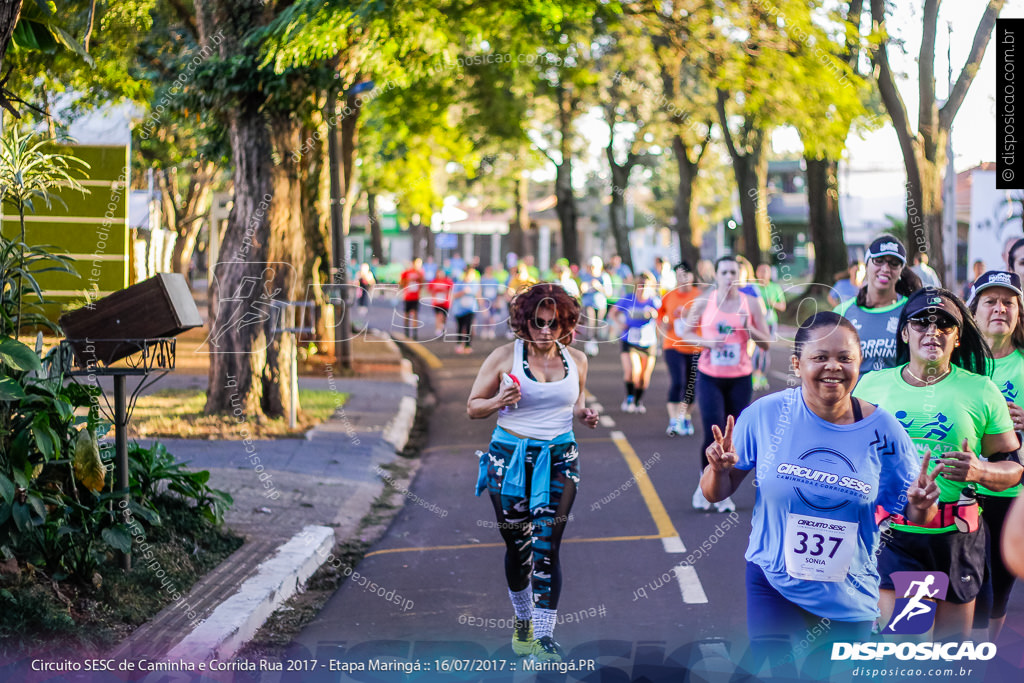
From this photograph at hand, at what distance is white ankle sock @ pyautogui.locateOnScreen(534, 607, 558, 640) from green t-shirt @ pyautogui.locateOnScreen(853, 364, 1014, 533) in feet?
5.43

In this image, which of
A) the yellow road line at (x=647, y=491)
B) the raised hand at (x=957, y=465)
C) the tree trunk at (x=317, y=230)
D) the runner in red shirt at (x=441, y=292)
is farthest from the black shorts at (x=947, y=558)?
the runner in red shirt at (x=441, y=292)

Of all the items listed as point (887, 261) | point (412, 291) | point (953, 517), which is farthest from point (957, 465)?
point (412, 291)

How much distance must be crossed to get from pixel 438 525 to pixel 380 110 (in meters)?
18.1

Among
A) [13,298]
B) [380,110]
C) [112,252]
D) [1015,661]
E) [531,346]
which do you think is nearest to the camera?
[1015,661]

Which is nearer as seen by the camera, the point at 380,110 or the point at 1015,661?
the point at 1015,661

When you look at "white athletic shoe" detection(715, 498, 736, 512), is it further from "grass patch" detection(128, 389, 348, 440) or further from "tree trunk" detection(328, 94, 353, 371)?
"tree trunk" detection(328, 94, 353, 371)

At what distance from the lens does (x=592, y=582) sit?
6852 mm

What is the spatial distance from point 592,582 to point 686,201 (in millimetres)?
32331

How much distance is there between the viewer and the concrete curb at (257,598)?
5137mm

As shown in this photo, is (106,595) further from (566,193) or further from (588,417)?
(566,193)

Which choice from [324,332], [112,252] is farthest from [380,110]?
[112,252]

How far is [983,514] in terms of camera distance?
4.91 meters

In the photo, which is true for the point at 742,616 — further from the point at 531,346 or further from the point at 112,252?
the point at 112,252

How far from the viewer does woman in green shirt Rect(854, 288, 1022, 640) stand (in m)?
4.54
